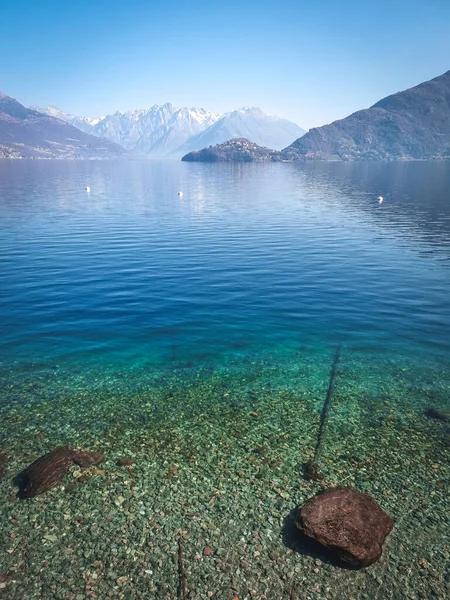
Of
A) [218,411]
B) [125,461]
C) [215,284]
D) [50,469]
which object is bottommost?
[218,411]

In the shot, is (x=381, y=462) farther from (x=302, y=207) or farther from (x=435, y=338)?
(x=302, y=207)

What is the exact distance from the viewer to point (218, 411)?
21500mm

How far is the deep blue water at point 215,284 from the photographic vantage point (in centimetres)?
2998

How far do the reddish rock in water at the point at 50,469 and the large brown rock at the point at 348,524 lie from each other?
32.6 ft

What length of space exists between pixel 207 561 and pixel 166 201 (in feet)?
343

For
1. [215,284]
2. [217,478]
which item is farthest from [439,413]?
[215,284]

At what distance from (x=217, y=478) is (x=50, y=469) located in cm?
742

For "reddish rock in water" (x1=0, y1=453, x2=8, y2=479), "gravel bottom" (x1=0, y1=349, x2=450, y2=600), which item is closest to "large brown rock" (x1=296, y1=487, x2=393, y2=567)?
"gravel bottom" (x1=0, y1=349, x2=450, y2=600)

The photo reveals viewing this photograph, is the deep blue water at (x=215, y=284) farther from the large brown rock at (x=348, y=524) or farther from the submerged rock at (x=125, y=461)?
the large brown rock at (x=348, y=524)

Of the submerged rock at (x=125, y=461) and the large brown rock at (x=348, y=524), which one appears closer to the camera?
the large brown rock at (x=348, y=524)

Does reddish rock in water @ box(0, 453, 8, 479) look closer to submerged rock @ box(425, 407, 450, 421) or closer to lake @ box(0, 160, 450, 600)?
lake @ box(0, 160, 450, 600)

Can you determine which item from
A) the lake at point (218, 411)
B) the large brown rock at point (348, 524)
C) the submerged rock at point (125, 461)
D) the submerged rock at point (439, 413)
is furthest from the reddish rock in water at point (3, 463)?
the submerged rock at point (439, 413)

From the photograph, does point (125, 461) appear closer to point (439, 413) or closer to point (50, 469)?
point (50, 469)

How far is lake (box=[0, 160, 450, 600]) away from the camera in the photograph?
12648 mm
